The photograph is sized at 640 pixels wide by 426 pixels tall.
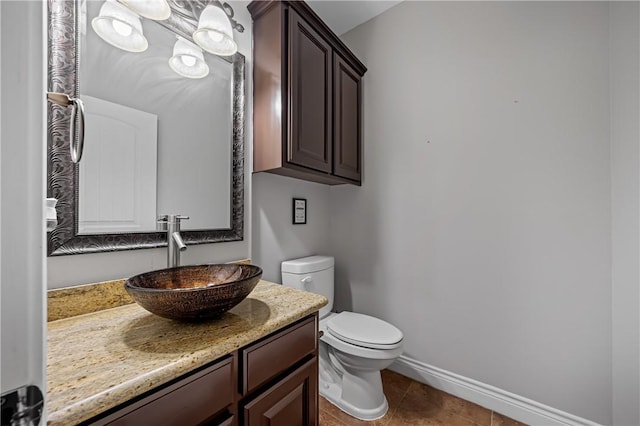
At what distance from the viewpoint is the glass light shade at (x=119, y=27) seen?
Result: 3.12 feet

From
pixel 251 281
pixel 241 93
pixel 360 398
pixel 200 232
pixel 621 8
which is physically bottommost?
pixel 360 398

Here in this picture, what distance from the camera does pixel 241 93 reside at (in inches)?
56.0

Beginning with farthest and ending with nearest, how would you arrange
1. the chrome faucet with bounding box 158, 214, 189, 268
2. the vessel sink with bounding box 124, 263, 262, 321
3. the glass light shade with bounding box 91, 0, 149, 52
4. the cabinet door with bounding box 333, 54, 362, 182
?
the cabinet door with bounding box 333, 54, 362, 182, the chrome faucet with bounding box 158, 214, 189, 268, the glass light shade with bounding box 91, 0, 149, 52, the vessel sink with bounding box 124, 263, 262, 321

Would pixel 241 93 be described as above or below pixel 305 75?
below

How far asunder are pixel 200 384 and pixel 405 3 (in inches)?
94.4

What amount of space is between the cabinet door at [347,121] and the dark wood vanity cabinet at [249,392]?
1139 mm

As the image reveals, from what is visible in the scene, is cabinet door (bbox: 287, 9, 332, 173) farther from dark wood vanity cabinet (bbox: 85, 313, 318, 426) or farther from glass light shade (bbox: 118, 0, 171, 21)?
dark wood vanity cabinet (bbox: 85, 313, 318, 426)

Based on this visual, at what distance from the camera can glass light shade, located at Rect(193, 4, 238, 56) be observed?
45.4 inches

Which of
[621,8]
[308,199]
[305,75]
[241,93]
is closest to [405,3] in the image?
[305,75]

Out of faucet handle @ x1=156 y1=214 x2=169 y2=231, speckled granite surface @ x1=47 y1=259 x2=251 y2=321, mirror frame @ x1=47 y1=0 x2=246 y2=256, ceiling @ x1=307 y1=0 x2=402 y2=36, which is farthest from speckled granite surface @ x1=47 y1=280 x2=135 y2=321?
ceiling @ x1=307 y1=0 x2=402 y2=36

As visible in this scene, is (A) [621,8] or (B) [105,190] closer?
(B) [105,190]

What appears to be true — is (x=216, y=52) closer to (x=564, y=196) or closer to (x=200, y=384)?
(x=200, y=384)

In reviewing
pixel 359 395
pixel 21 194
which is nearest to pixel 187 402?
pixel 21 194

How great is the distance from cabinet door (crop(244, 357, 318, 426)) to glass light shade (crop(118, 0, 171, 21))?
141 cm
